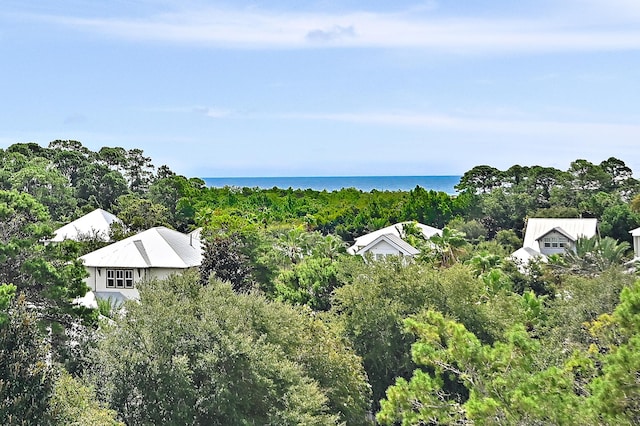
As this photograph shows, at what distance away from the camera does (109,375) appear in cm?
1847

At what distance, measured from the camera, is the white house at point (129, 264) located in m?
44.2

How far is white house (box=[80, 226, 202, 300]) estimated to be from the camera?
44156mm

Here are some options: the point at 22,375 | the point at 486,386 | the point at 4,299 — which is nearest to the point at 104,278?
the point at 4,299

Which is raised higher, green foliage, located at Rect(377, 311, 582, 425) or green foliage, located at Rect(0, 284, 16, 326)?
green foliage, located at Rect(0, 284, 16, 326)

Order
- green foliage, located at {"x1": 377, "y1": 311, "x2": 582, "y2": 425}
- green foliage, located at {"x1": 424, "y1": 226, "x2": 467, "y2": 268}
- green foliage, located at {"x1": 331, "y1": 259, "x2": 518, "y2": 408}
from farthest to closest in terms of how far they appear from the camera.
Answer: green foliage, located at {"x1": 424, "y1": 226, "x2": 467, "y2": 268}
green foliage, located at {"x1": 331, "y1": 259, "x2": 518, "y2": 408}
green foliage, located at {"x1": 377, "y1": 311, "x2": 582, "y2": 425}

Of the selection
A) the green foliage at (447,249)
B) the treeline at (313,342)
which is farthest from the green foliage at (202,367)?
the green foliage at (447,249)

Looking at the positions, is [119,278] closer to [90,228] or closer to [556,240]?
[90,228]

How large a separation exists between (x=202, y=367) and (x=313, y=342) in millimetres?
4502

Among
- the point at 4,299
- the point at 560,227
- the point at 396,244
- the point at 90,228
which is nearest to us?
the point at 4,299

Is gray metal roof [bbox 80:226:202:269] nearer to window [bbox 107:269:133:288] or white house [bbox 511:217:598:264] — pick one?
window [bbox 107:269:133:288]

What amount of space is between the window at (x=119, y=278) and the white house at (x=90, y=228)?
44.3ft

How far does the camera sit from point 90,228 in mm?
61438

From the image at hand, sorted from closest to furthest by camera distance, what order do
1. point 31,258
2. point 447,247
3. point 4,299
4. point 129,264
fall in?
1. point 4,299
2. point 31,258
3. point 447,247
4. point 129,264

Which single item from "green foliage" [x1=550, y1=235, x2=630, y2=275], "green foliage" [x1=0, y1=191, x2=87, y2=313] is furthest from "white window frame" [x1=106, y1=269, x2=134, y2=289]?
"green foliage" [x1=550, y1=235, x2=630, y2=275]
